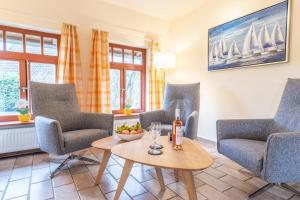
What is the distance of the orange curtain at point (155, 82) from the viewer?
3.59 meters

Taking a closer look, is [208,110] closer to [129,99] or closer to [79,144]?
[129,99]

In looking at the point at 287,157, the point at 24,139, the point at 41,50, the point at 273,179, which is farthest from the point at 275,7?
the point at 24,139

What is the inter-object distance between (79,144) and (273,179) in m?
1.76

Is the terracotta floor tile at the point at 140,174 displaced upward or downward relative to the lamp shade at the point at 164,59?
downward

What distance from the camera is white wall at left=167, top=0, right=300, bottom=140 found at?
218cm

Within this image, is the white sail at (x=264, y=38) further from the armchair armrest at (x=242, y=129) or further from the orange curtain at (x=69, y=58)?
the orange curtain at (x=69, y=58)

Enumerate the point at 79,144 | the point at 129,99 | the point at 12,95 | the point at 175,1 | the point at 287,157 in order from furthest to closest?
the point at 129,99 → the point at 175,1 → the point at 12,95 → the point at 79,144 → the point at 287,157

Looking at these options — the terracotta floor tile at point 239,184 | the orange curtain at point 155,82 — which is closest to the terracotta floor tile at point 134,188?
the terracotta floor tile at point 239,184

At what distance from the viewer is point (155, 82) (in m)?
3.65

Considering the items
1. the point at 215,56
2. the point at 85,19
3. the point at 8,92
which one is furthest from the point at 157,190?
the point at 85,19

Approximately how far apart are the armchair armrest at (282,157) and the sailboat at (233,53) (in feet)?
5.14

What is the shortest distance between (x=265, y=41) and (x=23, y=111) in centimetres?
328

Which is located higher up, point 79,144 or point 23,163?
point 79,144

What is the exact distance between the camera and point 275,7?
84.7 inches
